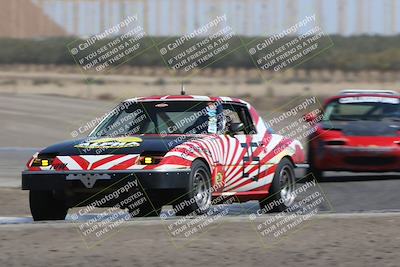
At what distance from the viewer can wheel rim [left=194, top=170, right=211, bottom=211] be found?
37.1 feet

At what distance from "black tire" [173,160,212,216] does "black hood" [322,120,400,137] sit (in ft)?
19.8

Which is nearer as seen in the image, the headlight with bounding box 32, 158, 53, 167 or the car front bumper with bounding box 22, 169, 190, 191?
the car front bumper with bounding box 22, 169, 190, 191

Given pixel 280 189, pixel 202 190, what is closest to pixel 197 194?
pixel 202 190

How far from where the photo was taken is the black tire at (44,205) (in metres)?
11.4

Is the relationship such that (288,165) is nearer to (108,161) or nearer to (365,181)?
(108,161)

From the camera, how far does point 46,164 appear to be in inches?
445

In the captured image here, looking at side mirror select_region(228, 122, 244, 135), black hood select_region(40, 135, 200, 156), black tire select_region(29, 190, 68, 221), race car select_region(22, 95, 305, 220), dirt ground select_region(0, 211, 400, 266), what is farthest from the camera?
side mirror select_region(228, 122, 244, 135)

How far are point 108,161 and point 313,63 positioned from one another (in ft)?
230

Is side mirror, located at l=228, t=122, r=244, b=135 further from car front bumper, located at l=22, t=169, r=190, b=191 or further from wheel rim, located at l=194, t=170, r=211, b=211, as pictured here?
car front bumper, located at l=22, t=169, r=190, b=191

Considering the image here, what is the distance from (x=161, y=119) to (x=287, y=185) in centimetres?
188
